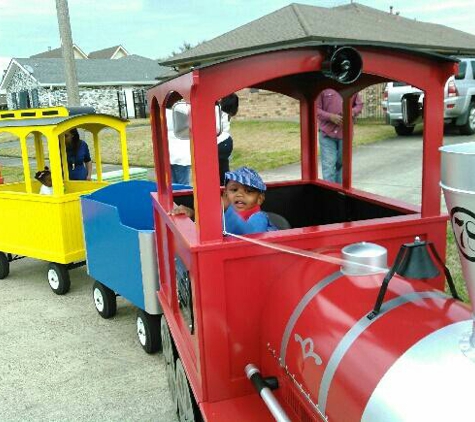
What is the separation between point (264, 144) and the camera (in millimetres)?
14867

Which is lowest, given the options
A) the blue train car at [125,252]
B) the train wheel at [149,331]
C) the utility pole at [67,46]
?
the train wheel at [149,331]

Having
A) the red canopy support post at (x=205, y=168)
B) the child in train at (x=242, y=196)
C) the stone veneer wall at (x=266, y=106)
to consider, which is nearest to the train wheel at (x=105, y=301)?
the child in train at (x=242, y=196)

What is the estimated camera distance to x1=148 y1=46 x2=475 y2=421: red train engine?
1409 mm

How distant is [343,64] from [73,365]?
9.48ft

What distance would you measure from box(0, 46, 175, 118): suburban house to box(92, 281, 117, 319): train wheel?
1290 inches

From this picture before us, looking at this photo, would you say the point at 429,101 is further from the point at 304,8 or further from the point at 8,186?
the point at 304,8

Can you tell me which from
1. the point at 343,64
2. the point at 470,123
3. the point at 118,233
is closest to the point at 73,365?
the point at 118,233

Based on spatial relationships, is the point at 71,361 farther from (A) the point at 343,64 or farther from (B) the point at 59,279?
(A) the point at 343,64

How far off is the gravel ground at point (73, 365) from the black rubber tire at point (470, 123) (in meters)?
10.9

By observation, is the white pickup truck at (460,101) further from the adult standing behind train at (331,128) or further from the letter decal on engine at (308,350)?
the letter decal on engine at (308,350)

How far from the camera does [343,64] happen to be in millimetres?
1973

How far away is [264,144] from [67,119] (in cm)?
1023

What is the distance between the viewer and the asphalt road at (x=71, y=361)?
3.23 m

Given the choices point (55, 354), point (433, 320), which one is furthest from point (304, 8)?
point (433, 320)
